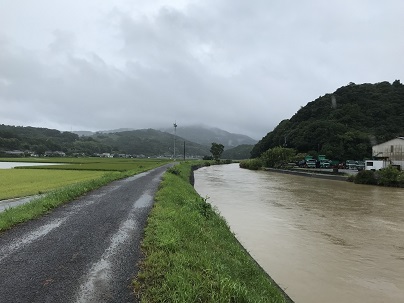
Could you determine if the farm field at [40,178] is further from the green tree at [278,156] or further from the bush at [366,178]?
the green tree at [278,156]

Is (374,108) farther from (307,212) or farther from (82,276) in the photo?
(82,276)

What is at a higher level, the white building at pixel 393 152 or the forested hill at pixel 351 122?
the forested hill at pixel 351 122

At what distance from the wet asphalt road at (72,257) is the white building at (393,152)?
4831 centimetres

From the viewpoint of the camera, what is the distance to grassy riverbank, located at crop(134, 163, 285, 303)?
4746 millimetres

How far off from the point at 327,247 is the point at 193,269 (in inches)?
279

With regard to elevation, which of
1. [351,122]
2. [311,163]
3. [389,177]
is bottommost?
[389,177]

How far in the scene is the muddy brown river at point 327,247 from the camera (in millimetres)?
7629

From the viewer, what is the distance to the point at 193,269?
579cm

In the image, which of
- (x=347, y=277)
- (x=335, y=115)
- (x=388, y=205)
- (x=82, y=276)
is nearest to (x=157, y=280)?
(x=82, y=276)

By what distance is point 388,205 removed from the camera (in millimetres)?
21250

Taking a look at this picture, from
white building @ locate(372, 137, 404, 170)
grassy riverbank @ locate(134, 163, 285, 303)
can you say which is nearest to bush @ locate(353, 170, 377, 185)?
white building @ locate(372, 137, 404, 170)

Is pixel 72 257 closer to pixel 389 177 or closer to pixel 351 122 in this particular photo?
pixel 389 177

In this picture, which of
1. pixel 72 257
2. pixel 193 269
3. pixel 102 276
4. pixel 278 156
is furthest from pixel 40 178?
pixel 278 156

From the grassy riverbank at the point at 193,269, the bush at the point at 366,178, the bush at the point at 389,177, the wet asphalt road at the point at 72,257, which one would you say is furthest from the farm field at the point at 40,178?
the bush at the point at 389,177
